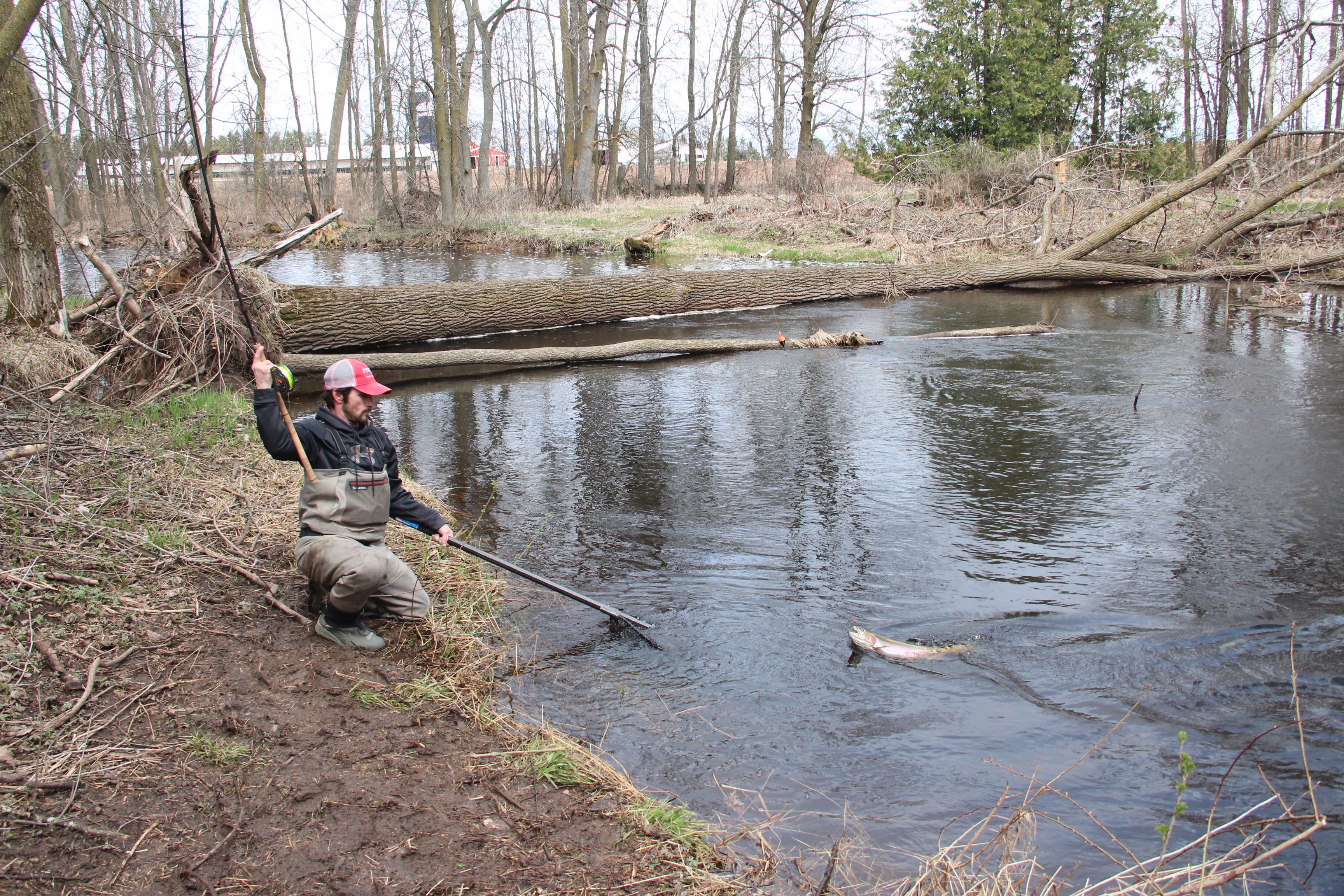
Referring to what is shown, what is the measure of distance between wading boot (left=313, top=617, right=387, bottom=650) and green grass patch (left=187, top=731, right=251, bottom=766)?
93 centimetres

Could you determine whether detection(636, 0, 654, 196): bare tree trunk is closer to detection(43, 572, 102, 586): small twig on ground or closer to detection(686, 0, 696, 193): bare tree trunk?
detection(686, 0, 696, 193): bare tree trunk

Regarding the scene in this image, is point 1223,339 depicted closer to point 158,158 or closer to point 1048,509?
point 1048,509

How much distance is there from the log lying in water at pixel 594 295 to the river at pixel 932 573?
1.56 m

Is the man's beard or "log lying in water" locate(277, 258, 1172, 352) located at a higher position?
"log lying in water" locate(277, 258, 1172, 352)

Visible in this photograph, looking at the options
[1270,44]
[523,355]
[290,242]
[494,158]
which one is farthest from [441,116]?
[494,158]

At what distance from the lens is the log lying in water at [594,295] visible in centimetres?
1112

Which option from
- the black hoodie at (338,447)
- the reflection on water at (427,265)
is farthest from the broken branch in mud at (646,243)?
the black hoodie at (338,447)

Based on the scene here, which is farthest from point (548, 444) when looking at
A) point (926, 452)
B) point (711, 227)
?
point (711, 227)

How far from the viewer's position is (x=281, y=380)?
154 inches

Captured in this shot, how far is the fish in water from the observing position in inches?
167

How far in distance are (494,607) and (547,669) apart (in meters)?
0.69

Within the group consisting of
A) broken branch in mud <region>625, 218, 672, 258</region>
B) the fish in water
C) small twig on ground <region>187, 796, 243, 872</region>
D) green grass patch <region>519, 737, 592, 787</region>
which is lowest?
green grass patch <region>519, 737, 592, 787</region>

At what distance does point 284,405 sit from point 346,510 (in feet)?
1.85

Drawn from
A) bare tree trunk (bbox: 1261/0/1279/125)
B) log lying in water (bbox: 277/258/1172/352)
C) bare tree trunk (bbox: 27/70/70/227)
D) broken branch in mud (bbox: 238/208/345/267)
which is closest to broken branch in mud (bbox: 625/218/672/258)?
log lying in water (bbox: 277/258/1172/352)
